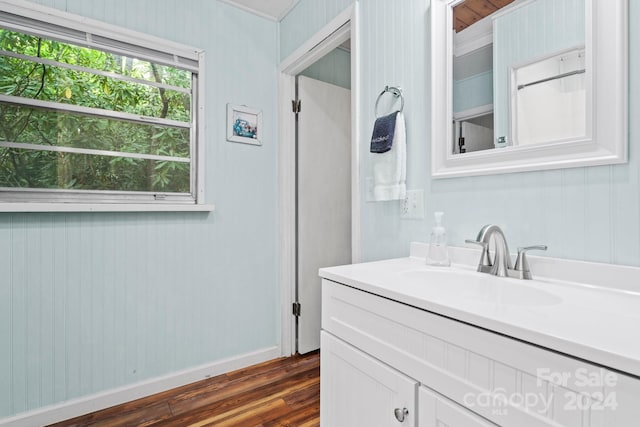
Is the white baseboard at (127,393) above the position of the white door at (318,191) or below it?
below

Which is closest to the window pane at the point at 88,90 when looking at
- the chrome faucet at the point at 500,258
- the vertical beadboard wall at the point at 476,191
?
the vertical beadboard wall at the point at 476,191

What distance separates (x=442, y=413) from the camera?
0.72m

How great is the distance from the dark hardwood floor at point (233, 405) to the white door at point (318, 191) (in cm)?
45

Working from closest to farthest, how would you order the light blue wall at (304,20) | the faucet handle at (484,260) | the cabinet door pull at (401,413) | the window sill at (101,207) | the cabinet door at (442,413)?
the cabinet door at (442,413) < the cabinet door pull at (401,413) < the faucet handle at (484,260) < the window sill at (101,207) < the light blue wall at (304,20)

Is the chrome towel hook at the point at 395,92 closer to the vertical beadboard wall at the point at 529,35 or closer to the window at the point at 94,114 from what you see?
the vertical beadboard wall at the point at 529,35

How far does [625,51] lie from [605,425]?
87 centimetres

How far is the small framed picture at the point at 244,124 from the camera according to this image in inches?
83.4

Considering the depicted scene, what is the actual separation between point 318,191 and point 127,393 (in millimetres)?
1695

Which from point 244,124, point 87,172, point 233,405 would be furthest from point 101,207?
point 233,405

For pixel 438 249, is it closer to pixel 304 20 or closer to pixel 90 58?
pixel 304 20

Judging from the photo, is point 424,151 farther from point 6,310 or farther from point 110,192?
point 6,310

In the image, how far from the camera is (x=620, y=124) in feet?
2.69

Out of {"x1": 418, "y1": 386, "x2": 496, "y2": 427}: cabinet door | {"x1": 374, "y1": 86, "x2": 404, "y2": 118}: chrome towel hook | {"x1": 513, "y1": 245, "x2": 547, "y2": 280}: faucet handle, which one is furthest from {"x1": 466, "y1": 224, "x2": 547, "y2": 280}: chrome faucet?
{"x1": 374, "y1": 86, "x2": 404, "y2": 118}: chrome towel hook

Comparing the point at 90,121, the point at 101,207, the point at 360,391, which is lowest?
the point at 360,391
